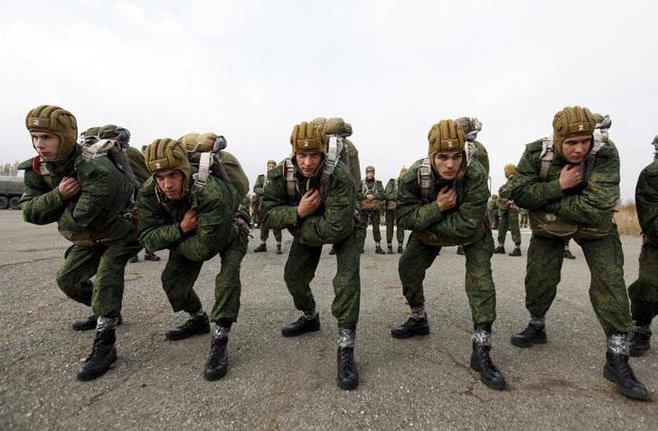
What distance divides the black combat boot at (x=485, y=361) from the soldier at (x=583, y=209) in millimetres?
883

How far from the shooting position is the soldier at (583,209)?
2877 millimetres

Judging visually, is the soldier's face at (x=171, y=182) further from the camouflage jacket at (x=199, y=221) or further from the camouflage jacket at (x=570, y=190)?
the camouflage jacket at (x=570, y=190)

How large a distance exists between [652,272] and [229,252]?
13.3ft

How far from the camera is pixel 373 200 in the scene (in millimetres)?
10492

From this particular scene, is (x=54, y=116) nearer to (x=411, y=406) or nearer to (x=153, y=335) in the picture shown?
(x=153, y=335)

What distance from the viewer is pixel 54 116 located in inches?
116

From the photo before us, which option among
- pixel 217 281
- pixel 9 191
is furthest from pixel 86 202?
pixel 9 191

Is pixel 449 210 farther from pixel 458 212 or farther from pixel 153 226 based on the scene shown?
pixel 153 226

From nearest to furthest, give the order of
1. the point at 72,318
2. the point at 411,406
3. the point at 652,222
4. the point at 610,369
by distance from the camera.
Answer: the point at 411,406 < the point at 610,369 < the point at 652,222 < the point at 72,318

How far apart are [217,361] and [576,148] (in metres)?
3.56

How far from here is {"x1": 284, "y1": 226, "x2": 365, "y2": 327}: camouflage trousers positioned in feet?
10.2

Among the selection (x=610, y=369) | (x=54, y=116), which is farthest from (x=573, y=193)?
(x=54, y=116)

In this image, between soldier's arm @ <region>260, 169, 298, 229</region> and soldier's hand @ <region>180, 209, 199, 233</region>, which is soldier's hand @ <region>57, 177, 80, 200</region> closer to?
soldier's hand @ <region>180, 209, 199, 233</region>

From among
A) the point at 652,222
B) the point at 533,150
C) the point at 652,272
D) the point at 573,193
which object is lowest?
the point at 652,272
